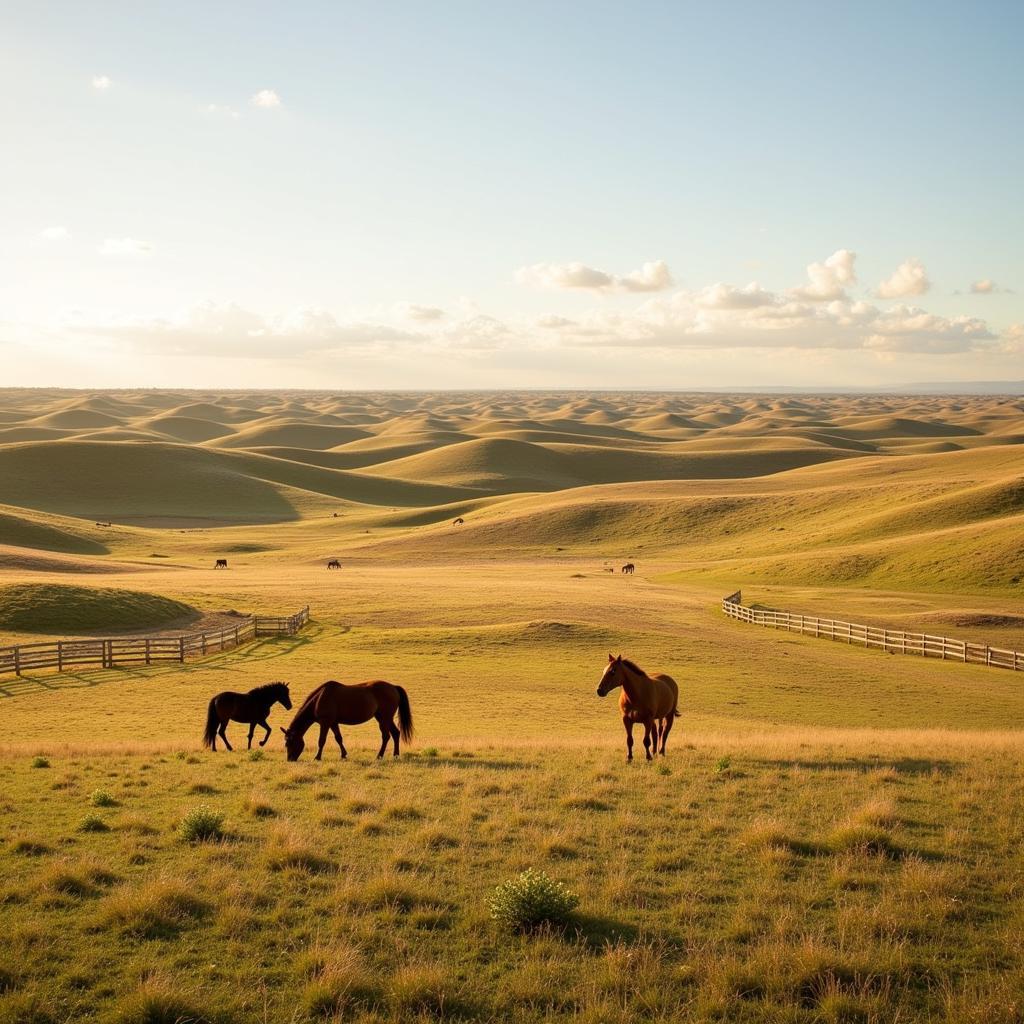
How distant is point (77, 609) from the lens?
4516 centimetres

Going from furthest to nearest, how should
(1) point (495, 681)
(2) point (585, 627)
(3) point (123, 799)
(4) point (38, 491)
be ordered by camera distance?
1. (4) point (38, 491)
2. (2) point (585, 627)
3. (1) point (495, 681)
4. (3) point (123, 799)

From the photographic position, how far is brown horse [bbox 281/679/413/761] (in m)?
18.0

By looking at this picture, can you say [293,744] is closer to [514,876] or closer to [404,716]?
[404,716]

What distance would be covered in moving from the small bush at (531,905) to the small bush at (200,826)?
479 cm

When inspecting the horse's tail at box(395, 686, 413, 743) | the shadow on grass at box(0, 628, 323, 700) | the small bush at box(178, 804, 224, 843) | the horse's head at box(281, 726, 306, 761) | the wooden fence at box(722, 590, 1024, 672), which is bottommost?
the shadow on grass at box(0, 628, 323, 700)

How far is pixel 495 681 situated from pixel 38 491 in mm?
134354

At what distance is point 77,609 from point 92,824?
37.0 meters

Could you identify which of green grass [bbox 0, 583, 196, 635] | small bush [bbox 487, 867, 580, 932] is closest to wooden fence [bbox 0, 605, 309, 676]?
green grass [bbox 0, 583, 196, 635]

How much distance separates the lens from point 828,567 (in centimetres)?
6744

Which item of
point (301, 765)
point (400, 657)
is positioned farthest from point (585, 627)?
point (301, 765)

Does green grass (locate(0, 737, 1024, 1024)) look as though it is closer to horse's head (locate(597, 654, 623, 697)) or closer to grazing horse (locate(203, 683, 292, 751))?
horse's head (locate(597, 654, 623, 697))

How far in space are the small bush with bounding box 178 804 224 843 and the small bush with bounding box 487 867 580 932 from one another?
4789mm

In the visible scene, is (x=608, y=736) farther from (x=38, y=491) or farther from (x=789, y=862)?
(x=38, y=491)

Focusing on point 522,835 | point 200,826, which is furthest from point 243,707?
point 522,835
